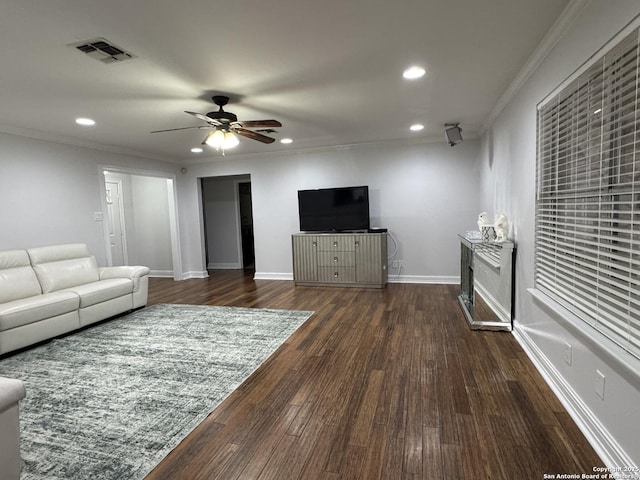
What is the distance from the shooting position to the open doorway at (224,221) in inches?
306

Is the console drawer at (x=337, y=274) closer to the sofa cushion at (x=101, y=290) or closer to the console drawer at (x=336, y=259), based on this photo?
the console drawer at (x=336, y=259)

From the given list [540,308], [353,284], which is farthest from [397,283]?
[540,308]

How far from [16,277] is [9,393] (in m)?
3.09

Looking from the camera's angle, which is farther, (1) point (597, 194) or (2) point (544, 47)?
(2) point (544, 47)

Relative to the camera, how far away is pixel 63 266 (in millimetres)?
4258

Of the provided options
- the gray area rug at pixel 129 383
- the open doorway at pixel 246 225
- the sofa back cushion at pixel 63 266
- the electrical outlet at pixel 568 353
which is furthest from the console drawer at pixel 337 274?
the electrical outlet at pixel 568 353

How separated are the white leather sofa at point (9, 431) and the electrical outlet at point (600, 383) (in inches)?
111

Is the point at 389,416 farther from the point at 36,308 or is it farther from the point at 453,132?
the point at 453,132

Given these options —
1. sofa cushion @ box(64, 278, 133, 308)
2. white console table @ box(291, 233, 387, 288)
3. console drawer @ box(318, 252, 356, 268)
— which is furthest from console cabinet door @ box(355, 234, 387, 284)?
sofa cushion @ box(64, 278, 133, 308)

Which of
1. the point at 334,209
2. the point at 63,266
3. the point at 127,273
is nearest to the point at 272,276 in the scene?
the point at 334,209

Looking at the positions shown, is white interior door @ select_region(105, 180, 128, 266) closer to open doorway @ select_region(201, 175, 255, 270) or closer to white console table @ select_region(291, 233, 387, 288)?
open doorway @ select_region(201, 175, 255, 270)

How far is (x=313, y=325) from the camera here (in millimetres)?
3766

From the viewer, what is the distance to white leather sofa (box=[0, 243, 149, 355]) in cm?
331

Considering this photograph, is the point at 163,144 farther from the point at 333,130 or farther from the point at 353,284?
the point at 353,284
